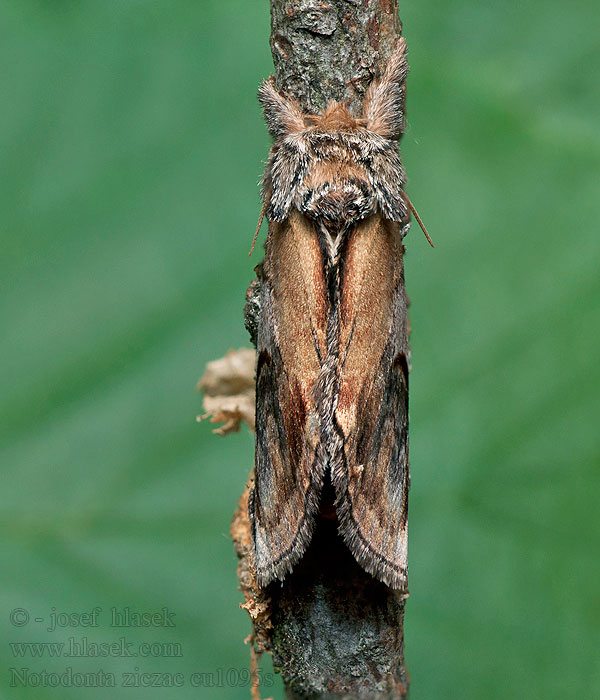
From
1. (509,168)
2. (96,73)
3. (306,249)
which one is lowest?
(306,249)

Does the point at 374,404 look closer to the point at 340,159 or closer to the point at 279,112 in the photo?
the point at 340,159

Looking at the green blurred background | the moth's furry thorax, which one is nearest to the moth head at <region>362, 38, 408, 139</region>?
the moth's furry thorax

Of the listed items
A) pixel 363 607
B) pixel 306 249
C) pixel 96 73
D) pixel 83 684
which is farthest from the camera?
pixel 96 73

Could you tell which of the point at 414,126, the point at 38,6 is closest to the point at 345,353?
the point at 414,126

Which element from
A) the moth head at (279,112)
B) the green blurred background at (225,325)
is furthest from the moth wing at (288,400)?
the green blurred background at (225,325)

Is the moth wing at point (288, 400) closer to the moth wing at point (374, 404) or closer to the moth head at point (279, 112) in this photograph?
the moth wing at point (374, 404)

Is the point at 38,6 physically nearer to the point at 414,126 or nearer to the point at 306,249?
the point at 414,126

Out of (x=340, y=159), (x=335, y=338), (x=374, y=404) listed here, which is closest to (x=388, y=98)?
(x=340, y=159)

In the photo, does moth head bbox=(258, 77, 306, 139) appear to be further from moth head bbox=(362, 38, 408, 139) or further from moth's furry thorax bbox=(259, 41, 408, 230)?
moth head bbox=(362, 38, 408, 139)
